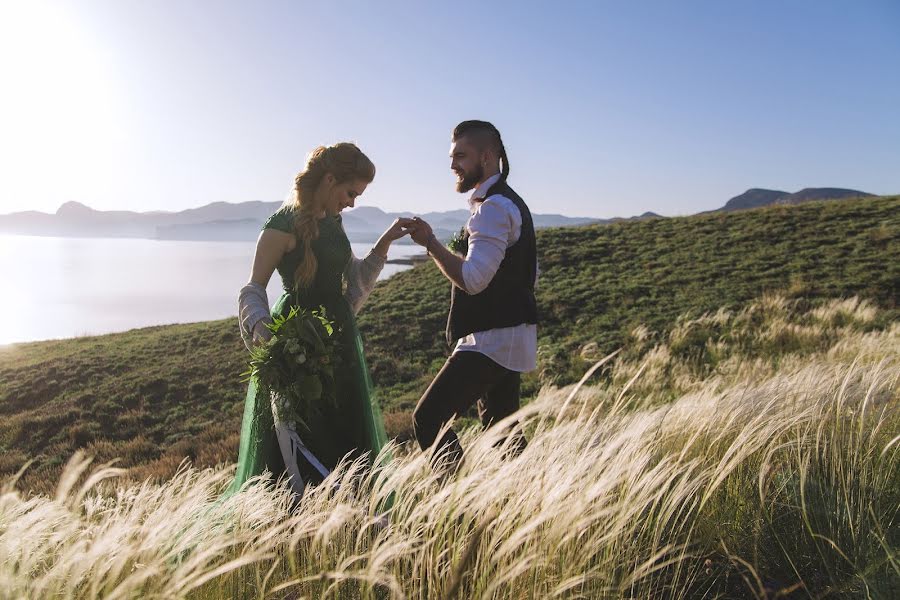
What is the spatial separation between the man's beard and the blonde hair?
689mm

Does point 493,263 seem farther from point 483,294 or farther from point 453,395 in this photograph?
point 453,395

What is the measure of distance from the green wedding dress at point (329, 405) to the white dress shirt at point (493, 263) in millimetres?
798

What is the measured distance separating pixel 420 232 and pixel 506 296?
0.65 meters

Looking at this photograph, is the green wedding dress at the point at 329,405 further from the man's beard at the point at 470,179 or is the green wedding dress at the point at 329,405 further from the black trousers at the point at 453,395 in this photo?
the man's beard at the point at 470,179

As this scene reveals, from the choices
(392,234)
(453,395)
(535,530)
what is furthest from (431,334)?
(535,530)

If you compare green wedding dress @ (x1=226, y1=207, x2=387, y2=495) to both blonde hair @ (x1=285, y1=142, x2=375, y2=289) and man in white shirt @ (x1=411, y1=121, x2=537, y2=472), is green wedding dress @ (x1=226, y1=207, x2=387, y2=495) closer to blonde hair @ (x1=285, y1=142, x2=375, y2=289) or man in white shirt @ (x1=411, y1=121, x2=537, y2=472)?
blonde hair @ (x1=285, y1=142, x2=375, y2=289)

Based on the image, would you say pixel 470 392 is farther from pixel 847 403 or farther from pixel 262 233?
pixel 847 403

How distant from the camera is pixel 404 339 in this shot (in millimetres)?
17938

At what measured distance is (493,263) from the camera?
3.14 metres

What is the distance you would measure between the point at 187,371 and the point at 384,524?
16.9 meters

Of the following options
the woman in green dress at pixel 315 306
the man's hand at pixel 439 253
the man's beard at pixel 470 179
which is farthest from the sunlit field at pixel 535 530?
the man's beard at pixel 470 179

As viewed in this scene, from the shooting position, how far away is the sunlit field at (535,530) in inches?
68.6

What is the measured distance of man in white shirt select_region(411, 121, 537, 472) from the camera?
3.16 meters

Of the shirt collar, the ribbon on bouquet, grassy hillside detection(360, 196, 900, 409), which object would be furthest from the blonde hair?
grassy hillside detection(360, 196, 900, 409)
